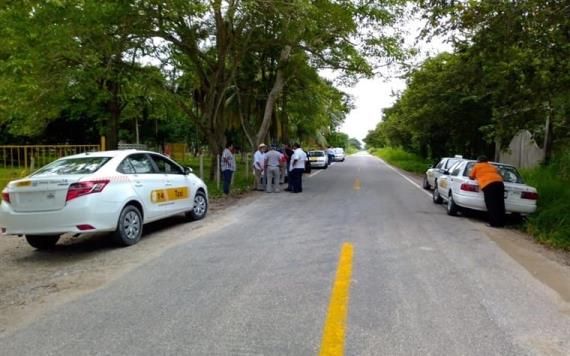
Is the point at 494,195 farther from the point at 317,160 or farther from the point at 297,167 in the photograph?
the point at 317,160

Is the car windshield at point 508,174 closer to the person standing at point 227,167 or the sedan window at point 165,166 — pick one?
the sedan window at point 165,166

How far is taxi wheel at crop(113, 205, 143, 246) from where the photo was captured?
742cm

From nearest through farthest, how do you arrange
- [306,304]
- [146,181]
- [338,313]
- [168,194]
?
[338,313] < [306,304] < [146,181] < [168,194]

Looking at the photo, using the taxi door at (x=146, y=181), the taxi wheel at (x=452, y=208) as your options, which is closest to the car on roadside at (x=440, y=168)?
the taxi wheel at (x=452, y=208)

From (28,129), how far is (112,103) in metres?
7.61

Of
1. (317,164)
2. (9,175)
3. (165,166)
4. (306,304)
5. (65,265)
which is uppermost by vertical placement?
(165,166)

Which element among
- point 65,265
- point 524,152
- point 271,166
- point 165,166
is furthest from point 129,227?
point 524,152

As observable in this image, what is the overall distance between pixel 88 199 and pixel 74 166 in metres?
1.06

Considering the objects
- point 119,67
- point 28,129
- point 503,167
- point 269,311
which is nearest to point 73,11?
point 119,67

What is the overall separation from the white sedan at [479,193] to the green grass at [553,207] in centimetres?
35

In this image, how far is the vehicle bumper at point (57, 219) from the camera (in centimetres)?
679

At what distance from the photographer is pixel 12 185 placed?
7.00 metres

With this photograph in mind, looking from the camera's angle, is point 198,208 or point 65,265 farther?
point 198,208

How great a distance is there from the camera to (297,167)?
16.1 m
